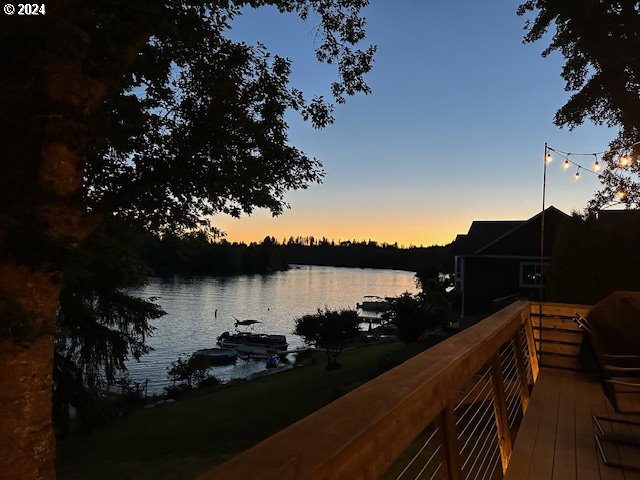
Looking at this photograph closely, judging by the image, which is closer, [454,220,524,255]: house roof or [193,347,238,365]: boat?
[454,220,524,255]: house roof

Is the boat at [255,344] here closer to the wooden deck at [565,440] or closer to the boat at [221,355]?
the boat at [221,355]

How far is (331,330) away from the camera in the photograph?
111 ft

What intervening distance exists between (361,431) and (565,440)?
3724mm

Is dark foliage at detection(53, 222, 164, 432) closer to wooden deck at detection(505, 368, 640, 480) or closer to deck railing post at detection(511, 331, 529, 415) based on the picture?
deck railing post at detection(511, 331, 529, 415)

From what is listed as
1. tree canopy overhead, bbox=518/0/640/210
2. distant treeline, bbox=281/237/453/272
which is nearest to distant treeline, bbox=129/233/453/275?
distant treeline, bbox=281/237/453/272

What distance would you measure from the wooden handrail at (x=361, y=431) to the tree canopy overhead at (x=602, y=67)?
11.2m

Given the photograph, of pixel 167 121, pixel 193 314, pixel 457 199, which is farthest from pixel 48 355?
pixel 193 314

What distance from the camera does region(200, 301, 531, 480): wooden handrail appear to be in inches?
34.4

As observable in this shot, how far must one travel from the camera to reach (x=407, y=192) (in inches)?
1767

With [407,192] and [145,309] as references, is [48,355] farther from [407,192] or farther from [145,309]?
[407,192]

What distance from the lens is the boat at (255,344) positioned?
47037 mm

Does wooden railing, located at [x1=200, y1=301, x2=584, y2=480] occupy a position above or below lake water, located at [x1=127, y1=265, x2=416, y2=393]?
above

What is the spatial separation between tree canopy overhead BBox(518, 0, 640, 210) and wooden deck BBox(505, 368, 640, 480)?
7528 millimetres

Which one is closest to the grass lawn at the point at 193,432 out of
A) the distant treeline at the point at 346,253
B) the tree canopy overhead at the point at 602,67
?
the tree canopy overhead at the point at 602,67
